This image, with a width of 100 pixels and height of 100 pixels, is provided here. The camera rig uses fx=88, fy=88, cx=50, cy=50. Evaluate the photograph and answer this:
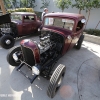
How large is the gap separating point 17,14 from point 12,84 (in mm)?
3831

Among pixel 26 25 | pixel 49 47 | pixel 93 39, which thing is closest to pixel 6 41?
pixel 26 25

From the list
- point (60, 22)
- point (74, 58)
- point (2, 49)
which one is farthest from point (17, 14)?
point (74, 58)

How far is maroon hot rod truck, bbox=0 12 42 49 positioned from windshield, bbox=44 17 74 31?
189cm

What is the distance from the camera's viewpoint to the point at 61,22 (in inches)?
123

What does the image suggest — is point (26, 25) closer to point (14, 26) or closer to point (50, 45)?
point (14, 26)

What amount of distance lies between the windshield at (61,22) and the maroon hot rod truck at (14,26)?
189cm

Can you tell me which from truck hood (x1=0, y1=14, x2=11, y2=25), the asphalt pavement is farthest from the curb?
truck hood (x1=0, y1=14, x2=11, y2=25)

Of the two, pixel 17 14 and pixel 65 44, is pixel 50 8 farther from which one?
pixel 65 44

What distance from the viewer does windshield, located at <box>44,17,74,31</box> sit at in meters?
3.01

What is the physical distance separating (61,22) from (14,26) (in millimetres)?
2727

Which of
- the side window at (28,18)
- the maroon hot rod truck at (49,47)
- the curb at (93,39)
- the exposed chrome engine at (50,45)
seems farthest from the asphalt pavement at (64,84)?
the side window at (28,18)

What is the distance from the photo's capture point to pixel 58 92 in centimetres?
220

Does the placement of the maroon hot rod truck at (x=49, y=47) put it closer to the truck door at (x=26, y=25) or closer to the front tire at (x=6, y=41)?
the front tire at (x=6, y=41)

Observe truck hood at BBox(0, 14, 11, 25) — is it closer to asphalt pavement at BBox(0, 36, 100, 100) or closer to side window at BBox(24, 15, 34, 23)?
side window at BBox(24, 15, 34, 23)
